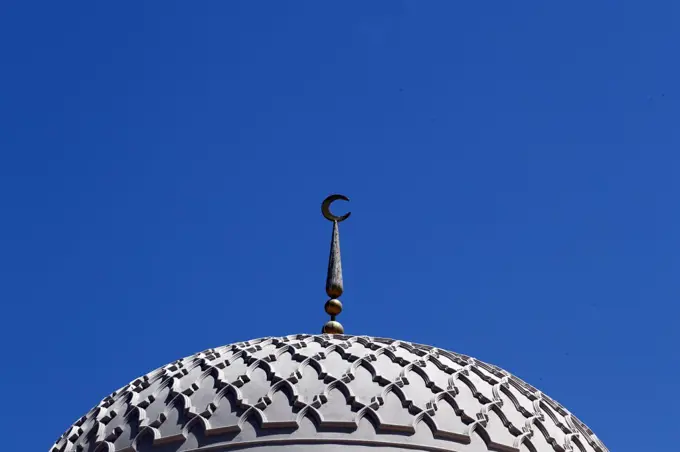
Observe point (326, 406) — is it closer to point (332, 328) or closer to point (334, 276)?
point (332, 328)

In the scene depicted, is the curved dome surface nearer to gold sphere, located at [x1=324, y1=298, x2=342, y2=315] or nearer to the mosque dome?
the mosque dome

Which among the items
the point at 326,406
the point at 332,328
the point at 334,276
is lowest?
the point at 326,406

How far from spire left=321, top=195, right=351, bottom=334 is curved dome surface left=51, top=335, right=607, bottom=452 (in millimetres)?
703

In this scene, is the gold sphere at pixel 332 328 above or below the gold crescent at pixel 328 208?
below

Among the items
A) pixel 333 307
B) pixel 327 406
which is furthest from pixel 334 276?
pixel 327 406

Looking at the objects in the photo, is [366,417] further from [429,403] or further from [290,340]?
[290,340]

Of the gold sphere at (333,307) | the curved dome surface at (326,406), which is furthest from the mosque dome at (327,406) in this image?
the gold sphere at (333,307)

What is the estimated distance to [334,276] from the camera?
43.5 feet

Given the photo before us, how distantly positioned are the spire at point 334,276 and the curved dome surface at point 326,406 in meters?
0.70

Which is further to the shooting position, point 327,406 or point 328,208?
point 328,208

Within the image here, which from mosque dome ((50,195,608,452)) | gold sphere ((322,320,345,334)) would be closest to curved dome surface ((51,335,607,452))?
mosque dome ((50,195,608,452))

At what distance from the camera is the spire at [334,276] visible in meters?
12.8

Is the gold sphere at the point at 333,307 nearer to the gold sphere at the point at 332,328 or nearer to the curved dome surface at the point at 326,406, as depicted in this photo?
the gold sphere at the point at 332,328

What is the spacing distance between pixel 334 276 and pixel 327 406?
2535 millimetres
